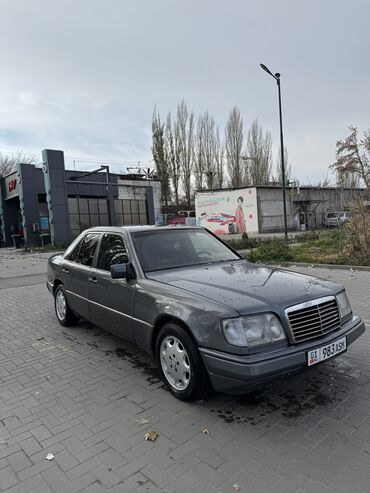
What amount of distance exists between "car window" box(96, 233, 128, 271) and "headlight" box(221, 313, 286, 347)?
1758 mm

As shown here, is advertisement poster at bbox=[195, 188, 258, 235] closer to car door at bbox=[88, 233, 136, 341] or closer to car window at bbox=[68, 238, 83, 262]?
car window at bbox=[68, 238, 83, 262]

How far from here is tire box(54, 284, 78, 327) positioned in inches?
231

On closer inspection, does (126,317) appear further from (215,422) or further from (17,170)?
(17,170)

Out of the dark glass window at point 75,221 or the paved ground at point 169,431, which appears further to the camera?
the dark glass window at point 75,221

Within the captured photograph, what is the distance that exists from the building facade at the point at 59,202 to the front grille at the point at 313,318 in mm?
24126

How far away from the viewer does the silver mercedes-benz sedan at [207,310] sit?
2.89m

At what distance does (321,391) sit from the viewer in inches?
136

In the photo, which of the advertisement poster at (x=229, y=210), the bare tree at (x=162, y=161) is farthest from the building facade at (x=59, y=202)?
the bare tree at (x=162, y=161)

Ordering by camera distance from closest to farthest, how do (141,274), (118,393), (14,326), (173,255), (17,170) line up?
(118,393) < (141,274) < (173,255) < (14,326) < (17,170)

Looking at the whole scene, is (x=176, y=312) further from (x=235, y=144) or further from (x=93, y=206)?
(x=235, y=144)

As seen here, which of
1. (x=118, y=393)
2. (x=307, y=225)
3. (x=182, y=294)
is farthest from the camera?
(x=307, y=225)

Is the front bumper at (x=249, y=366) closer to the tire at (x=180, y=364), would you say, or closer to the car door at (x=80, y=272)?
the tire at (x=180, y=364)

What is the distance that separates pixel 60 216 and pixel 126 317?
913 inches

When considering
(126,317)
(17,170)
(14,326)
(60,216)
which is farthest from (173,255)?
(17,170)
